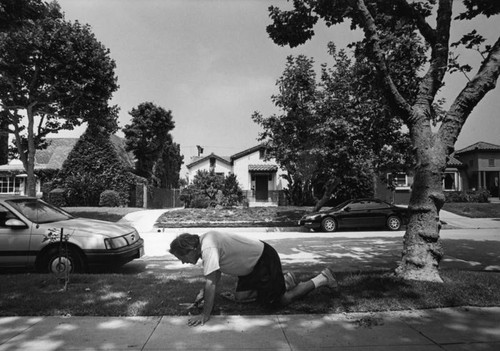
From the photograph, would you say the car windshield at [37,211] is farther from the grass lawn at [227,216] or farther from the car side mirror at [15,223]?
the grass lawn at [227,216]

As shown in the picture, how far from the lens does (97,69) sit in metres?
16.6

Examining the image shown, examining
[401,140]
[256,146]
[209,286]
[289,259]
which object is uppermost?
[256,146]

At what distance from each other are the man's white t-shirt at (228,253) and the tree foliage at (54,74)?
48.8 ft

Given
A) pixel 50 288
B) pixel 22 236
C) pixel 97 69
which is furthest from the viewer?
pixel 97 69

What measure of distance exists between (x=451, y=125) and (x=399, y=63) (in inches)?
153

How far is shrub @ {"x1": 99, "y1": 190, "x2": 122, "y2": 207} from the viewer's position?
23672 mm

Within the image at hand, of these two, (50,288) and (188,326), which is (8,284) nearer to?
(50,288)

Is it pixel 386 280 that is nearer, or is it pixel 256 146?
pixel 386 280

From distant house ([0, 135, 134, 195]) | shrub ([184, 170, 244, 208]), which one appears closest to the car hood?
shrub ([184, 170, 244, 208])

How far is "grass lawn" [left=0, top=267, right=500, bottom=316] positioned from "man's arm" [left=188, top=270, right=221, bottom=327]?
40 centimetres

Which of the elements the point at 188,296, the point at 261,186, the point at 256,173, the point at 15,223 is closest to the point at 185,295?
the point at 188,296

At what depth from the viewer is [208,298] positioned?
374 centimetres

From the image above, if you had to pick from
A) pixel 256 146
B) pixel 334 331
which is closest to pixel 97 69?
pixel 334 331

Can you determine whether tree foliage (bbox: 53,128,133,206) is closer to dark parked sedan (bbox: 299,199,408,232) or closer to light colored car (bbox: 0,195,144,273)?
dark parked sedan (bbox: 299,199,408,232)
